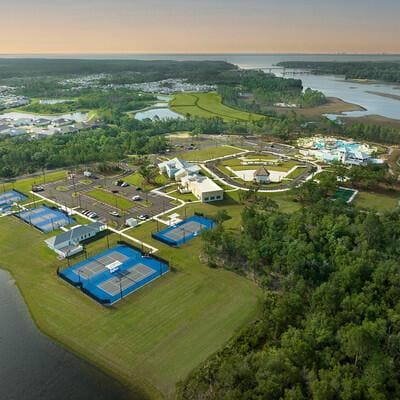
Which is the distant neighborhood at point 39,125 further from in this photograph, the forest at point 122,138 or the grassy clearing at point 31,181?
the grassy clearing at point 31,181

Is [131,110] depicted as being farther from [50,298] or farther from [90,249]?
[50,298]

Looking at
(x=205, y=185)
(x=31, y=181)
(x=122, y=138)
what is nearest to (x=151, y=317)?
(x=205, y=185)

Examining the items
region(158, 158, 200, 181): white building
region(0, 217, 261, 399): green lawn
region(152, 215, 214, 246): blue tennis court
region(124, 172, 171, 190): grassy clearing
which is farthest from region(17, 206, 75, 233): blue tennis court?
region(158, 158, 200, 181): white building

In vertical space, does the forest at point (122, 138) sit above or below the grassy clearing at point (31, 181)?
above

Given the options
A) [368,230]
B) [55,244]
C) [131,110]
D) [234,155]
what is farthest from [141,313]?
[131,110]

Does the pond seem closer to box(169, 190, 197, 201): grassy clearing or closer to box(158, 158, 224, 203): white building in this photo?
box(158, 158, 224, 203): white building

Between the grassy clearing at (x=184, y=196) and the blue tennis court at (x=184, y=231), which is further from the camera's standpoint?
the grassy clearing at (x=184, y=196)

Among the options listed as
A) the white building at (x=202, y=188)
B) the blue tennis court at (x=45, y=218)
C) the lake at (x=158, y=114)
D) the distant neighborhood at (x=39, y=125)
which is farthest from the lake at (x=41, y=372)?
the lake at (x=158, y=114)
